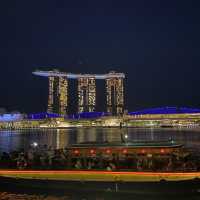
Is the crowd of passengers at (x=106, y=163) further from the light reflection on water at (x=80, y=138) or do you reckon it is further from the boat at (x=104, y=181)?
the light reflection on water at (x=80, y=138)

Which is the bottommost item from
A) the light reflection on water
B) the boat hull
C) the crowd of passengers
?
the boat hull

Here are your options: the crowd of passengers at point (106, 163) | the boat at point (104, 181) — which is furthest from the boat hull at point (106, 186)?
the crowd of passengers at point (106, 163)

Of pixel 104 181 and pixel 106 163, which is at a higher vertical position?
pixel 106 163

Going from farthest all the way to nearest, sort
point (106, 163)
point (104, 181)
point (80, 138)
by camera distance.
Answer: point (80, 138) → point (106, 163) → point (104, 181)

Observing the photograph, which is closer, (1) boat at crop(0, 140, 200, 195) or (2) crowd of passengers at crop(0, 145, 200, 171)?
(1) boat at crop(0, 140, 200, 195)

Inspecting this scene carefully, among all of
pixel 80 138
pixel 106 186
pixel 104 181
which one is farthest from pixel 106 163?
pixel 80 138

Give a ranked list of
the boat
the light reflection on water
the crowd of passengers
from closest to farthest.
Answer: the boat
the crowd of passengers
the light reflection on water

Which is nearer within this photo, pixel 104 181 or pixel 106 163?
pixel 104 181

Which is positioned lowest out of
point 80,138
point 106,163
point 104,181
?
point 104,181

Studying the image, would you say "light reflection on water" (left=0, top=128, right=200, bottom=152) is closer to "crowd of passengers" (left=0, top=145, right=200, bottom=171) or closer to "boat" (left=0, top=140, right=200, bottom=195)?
"crowd of passengers" (left=0, top=145, right=200, bottom=171)

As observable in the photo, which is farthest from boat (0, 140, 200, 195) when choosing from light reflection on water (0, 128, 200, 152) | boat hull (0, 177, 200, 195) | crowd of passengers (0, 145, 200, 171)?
light reflection on water (0, 128, 200, 152)

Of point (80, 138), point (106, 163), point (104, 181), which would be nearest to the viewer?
point (104, 181)

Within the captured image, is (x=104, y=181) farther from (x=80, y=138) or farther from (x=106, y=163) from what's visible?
(x=80, y=138)

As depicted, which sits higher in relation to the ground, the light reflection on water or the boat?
the light reflection on water
